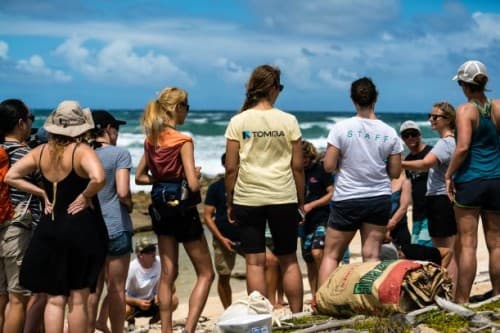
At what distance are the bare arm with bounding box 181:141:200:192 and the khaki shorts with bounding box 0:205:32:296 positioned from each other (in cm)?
111

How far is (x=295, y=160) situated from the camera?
20.1 feet

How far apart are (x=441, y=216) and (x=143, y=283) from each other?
3221 mm

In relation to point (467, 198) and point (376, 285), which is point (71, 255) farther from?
point (467, 198)

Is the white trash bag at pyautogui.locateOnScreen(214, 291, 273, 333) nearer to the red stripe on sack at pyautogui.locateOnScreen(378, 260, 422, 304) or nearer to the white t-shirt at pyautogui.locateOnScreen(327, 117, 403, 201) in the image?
the red stripe on sack at pyautogui.locateOnScreen(378, 260, 422, 304)

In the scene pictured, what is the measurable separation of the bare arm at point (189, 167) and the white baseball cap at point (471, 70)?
206 cm

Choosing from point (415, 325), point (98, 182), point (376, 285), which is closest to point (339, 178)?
point (376, 285)

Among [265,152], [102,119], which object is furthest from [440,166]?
[102,119]

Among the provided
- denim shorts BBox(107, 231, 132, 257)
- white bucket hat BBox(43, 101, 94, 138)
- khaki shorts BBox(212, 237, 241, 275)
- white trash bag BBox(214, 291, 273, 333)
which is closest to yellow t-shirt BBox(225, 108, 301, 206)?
white trash bag BBox(214, 291, 273, 333)

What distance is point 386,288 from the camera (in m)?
5.75

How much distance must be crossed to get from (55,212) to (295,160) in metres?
1.77

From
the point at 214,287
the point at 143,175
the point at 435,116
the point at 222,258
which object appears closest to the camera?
the point at 143,175

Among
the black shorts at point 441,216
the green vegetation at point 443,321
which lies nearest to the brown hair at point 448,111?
the black shorts at point 441,216

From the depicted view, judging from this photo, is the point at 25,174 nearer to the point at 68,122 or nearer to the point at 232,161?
the point at 68,122

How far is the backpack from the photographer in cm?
588
